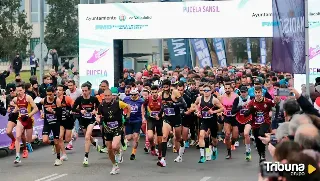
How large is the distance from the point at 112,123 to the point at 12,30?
88.1ft

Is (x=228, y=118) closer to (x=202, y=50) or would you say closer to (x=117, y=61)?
(x=117, y=61)

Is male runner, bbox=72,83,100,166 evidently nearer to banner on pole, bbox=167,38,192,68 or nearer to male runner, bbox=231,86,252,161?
male runner, bbox=231,86,252,161

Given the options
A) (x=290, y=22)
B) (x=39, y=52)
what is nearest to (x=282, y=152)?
(x=290, y=22)

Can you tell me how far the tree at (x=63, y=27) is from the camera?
167ft

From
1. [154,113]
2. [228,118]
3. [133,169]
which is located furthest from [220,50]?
[133,169]

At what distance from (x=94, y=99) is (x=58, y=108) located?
2.73 feet

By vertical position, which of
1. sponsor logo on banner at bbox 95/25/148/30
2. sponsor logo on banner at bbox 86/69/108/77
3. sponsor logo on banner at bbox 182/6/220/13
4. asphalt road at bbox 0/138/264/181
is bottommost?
asphalt road at bbox 0/138/264/181

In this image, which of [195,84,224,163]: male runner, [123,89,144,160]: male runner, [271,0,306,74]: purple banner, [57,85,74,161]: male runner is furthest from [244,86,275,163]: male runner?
[57,85,74,161]: male runner

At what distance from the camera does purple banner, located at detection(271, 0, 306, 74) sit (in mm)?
11594

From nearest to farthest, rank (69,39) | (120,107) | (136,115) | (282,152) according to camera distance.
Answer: (282,152)
(120,107)
(136,115)
(69,39)

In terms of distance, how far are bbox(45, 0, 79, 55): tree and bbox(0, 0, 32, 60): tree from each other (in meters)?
5.65

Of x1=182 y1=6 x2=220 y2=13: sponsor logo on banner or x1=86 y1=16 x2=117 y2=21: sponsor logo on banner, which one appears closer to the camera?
x1=182 y1=6 x2=220 y2=13: sponsor logo on banner

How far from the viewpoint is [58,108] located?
1622 centimetres

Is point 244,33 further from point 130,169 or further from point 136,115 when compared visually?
point 130,169
